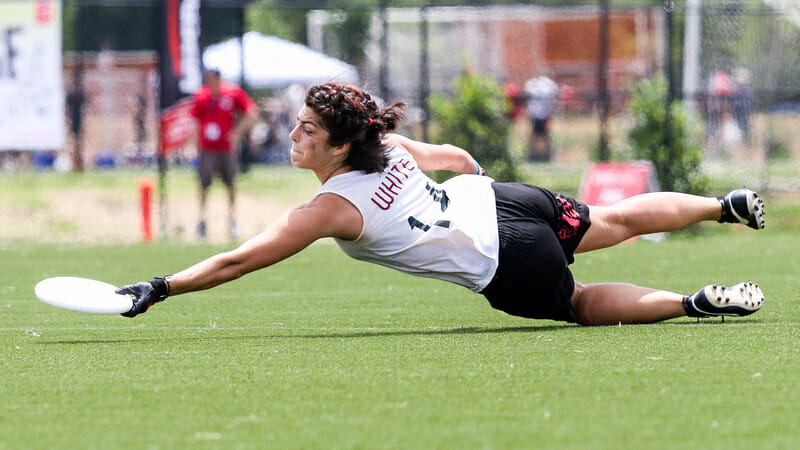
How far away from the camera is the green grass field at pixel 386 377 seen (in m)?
3.15

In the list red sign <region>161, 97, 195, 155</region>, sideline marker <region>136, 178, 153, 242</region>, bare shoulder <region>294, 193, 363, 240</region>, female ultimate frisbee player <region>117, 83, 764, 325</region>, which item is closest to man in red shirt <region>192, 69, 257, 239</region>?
sideline marker <region>136, 178, 153, 242</region>

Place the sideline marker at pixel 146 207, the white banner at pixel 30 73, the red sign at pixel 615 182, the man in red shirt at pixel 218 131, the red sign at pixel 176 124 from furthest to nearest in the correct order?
the red sign at pixel 176 124, the white banner at pixel 30 73, the sideline marker at pixel 146 207, the man in red shirt at pixel 218 131, the red sign at pixel 615 182

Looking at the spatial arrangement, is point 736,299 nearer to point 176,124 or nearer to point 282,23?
point 176,124

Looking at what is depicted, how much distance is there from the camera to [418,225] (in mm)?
4895

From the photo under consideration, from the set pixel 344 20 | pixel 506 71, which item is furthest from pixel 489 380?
pixel 344 20

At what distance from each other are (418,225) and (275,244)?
627 millimetres

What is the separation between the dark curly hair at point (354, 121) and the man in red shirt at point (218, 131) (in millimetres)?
8083

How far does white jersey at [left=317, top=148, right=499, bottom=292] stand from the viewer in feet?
15.8

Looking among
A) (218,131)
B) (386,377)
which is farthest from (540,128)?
(386,377)

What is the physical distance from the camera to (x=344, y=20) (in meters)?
27.9

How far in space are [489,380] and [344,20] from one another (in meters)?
24.8

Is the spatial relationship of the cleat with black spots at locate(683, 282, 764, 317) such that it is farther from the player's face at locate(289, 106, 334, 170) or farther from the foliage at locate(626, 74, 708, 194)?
the foliage at locate(626, 74, 708, 194)

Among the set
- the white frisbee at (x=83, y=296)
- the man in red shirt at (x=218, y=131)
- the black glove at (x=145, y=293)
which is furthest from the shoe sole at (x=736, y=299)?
the man in red shirt at (x=218, y=131)

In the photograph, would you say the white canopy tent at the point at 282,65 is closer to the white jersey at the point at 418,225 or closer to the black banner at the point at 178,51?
the black banner at the point at 178,51
